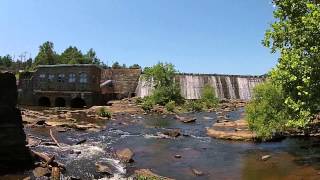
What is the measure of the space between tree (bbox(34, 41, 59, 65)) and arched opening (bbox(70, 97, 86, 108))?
57355 mm

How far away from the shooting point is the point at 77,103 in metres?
75.4

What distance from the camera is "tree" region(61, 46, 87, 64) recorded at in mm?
137625

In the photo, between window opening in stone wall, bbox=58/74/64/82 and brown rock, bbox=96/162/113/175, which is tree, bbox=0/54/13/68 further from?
brown rock, bbox=96/162/113/175

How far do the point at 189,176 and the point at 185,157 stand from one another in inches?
201

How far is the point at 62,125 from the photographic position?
3800 centimetres

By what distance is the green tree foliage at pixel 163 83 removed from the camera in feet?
221

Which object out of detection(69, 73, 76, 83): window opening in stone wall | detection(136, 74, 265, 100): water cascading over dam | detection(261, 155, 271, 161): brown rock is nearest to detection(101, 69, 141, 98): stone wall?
detection(136, 74, 265, 100): water cascading over dam

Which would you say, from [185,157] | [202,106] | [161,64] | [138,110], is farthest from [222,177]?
[161,64]

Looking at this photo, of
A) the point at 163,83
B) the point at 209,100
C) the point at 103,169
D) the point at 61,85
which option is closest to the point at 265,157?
the point at 103,169

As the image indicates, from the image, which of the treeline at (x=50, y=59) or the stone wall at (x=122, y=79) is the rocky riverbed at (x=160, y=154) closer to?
the stone wall at (x=122, y=79)

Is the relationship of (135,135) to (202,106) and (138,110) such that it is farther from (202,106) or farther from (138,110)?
(202,106)

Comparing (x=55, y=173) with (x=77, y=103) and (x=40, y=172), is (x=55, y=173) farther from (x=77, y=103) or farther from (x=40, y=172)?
(x=77, y=103)

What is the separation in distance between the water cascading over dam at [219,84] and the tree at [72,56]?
58851mm

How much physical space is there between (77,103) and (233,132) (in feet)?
152
